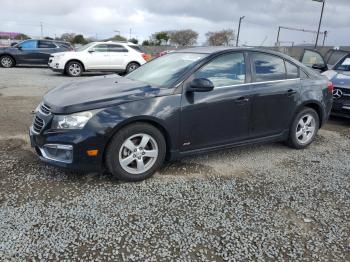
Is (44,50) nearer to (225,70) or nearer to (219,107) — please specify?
(225,70)

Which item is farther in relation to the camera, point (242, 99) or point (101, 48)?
point (101, 48)

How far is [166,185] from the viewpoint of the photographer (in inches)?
145

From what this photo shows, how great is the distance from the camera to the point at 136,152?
3.69 metres

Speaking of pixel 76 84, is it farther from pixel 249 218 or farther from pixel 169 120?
pixel 249 218

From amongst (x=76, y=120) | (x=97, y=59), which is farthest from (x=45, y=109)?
(x=97, y=59)

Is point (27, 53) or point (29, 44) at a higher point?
point (29, 44)

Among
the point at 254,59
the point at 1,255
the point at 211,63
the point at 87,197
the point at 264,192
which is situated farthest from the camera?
the point at 254,59

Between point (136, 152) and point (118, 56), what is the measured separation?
37.7ft

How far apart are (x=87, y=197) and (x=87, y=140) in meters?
0.59

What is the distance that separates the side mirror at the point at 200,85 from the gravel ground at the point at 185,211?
3.42ft

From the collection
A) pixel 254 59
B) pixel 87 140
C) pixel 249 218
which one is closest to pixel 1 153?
pixel 87 140

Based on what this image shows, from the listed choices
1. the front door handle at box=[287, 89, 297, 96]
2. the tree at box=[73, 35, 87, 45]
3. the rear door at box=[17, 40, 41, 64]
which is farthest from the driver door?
the tree at box=[73, 35, 87, 45]

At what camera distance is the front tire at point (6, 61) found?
1638cm

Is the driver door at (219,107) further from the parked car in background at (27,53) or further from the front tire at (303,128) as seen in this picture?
the parked car in background at (27,53)
